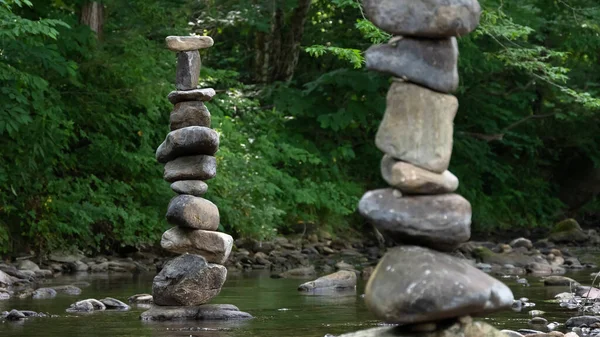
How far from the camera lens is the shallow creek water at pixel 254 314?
429 inches

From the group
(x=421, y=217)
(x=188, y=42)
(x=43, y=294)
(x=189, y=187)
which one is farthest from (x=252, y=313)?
(x=421, y=217)

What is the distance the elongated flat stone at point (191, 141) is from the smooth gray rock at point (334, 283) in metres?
3.88

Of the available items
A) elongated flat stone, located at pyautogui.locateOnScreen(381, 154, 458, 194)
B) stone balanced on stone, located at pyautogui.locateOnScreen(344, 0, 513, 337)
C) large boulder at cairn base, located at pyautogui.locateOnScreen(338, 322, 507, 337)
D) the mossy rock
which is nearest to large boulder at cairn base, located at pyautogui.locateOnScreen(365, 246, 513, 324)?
stone balanced on stone, located at pyautogui.locateOnScreen(344, 0, 513, 337)

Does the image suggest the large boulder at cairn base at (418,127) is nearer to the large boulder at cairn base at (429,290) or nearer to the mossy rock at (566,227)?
the large boulder at cairn base at (429,290)

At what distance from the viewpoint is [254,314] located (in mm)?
12688

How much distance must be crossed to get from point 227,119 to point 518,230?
1069 centimetres

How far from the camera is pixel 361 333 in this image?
→ 26.9 ft

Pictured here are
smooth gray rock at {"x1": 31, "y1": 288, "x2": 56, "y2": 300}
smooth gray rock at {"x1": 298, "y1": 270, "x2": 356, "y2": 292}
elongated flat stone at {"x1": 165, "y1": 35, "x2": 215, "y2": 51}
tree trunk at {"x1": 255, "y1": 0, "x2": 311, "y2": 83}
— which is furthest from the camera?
tree trunk at {"x1": 255, "y1": 0, "x2": 311, "y2": 83}

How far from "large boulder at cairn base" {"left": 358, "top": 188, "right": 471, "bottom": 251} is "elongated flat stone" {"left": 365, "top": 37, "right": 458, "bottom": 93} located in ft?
2.67

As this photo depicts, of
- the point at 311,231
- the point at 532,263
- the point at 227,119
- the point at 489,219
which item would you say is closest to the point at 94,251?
the point at 227,119

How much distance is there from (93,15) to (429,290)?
1421cm

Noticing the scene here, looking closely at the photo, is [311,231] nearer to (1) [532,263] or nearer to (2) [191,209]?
(1) [532,263]

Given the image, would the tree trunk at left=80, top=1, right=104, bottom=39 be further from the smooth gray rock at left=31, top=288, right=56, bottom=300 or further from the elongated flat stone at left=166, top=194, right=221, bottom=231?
the elongated flat stone at left=166, top=194, right=221, bottom=231

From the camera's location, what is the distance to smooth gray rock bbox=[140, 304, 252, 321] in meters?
12.0
